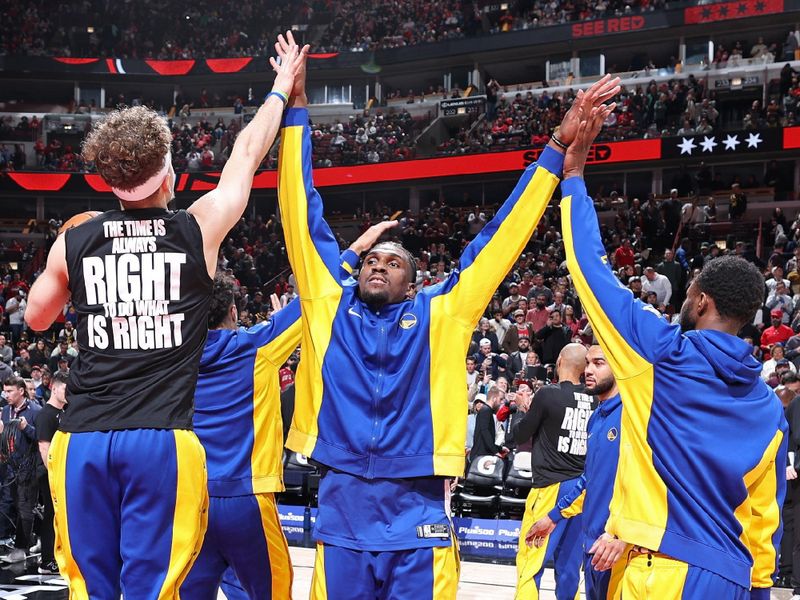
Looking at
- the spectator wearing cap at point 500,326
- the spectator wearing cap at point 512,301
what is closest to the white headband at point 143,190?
the spectator wearing cap at point 500,326

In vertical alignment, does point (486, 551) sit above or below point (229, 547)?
below

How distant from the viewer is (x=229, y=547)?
4.49 meters

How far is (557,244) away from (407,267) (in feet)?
57.3

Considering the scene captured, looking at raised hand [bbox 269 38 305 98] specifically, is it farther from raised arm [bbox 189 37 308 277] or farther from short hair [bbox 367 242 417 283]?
short hair [bbox 367 242 417 283]

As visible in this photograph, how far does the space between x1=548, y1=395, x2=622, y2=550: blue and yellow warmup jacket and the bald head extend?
2327 millimetres

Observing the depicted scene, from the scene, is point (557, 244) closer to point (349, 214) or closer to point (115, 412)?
point (349, 214)

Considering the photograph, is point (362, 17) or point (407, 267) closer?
point (407, 267)

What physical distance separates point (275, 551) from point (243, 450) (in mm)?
506

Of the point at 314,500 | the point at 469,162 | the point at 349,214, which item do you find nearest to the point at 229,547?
the point at 314,500

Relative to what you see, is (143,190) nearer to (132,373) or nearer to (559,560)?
(132,373)

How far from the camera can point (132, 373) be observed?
10.0 ft

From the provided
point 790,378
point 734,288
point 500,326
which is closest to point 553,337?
point 500,326

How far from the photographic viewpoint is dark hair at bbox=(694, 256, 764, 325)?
3279 millimetres

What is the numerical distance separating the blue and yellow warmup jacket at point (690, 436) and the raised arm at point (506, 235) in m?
0.63
